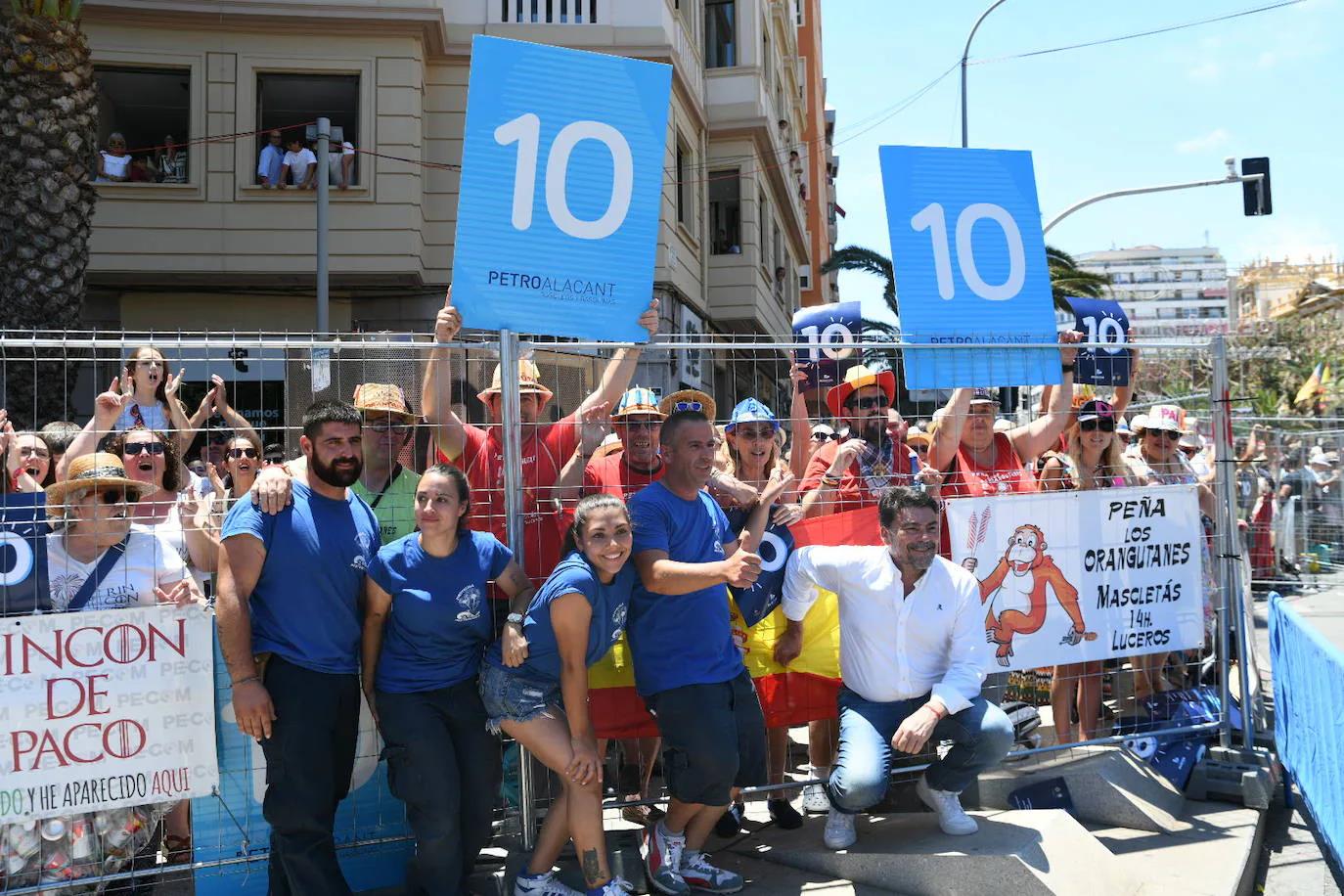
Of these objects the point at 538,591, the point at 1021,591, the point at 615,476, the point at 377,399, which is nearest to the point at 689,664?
the point at 538,591

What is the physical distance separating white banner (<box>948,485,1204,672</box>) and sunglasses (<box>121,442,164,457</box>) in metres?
3.67

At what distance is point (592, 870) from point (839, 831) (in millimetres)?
1158

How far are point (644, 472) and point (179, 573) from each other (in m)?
2.08

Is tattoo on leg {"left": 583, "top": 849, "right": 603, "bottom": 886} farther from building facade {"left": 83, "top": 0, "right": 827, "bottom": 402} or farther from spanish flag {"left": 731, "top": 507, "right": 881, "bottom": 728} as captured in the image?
building facade {"left": 83, "top": 0, "right": 827, "bottom": 402}

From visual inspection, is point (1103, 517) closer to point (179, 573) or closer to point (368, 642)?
point (368, 642)

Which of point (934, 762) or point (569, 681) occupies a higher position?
point (569, 681)

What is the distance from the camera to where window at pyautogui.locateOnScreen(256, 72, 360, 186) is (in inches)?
609

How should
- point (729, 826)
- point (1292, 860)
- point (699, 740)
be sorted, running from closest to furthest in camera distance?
1. point (699, 740)
2. point (729, 826)
3. point (1292, 860)

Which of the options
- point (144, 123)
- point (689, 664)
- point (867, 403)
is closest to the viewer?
point (689, 664)

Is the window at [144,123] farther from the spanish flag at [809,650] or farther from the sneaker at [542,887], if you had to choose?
the sneaker at [542,887]

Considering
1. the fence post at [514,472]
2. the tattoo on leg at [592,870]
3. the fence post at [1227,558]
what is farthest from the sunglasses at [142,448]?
the fence post at [1227,558]

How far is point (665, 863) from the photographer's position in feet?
14.1

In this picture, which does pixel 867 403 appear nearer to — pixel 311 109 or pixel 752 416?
pixel 752 416

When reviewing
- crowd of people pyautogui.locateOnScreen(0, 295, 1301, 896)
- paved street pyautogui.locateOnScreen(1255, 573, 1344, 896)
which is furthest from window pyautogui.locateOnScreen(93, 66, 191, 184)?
paved street pyautogui.locateOnScreen(1255, 573, 1344, 896)
